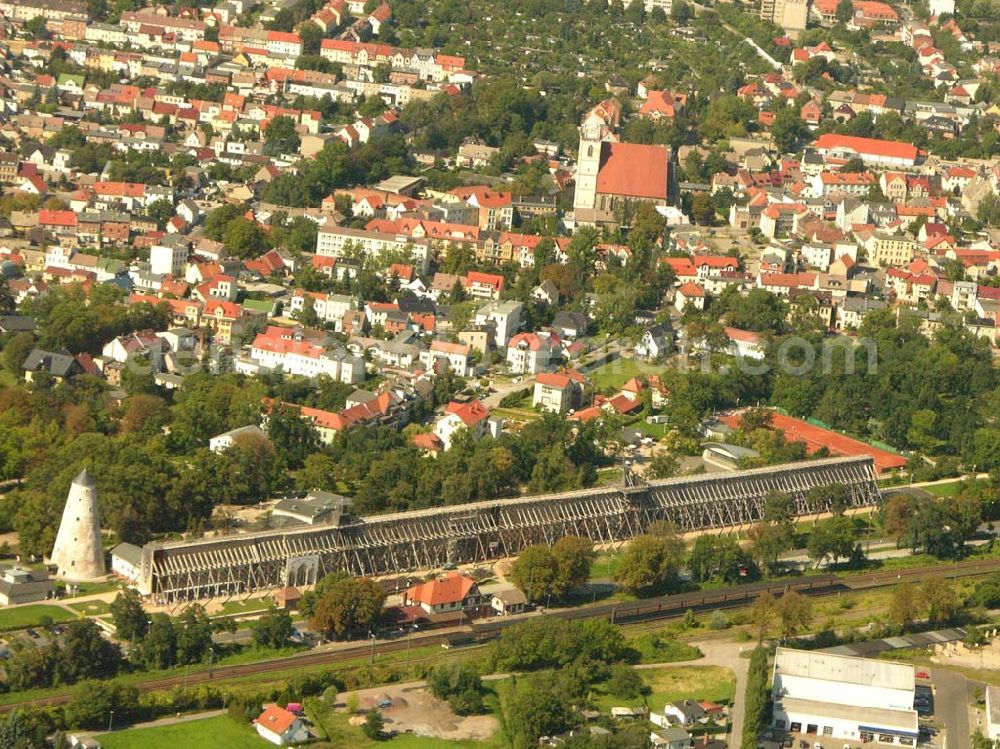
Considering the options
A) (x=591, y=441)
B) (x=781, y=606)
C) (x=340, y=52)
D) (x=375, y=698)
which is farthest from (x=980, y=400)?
(x=340, y=52)

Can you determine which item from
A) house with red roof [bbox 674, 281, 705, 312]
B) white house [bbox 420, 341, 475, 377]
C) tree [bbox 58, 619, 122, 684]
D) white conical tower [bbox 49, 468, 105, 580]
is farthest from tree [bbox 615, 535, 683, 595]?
house with red roof [bbox 674, 281, 705, 312]

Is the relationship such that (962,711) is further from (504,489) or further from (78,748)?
(78,748)

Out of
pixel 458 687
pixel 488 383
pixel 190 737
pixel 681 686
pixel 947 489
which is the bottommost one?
pixel 190 737

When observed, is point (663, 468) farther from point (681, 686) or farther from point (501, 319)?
point (681, 686)

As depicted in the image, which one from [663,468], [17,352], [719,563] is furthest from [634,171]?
[719,563]

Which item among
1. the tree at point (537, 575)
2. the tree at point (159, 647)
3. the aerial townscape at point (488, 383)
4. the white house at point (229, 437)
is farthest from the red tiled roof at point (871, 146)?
the tree at point (159, 647)

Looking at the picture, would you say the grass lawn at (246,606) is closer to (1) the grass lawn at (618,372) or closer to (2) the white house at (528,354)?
(1) the grass lawn at (618,372)
